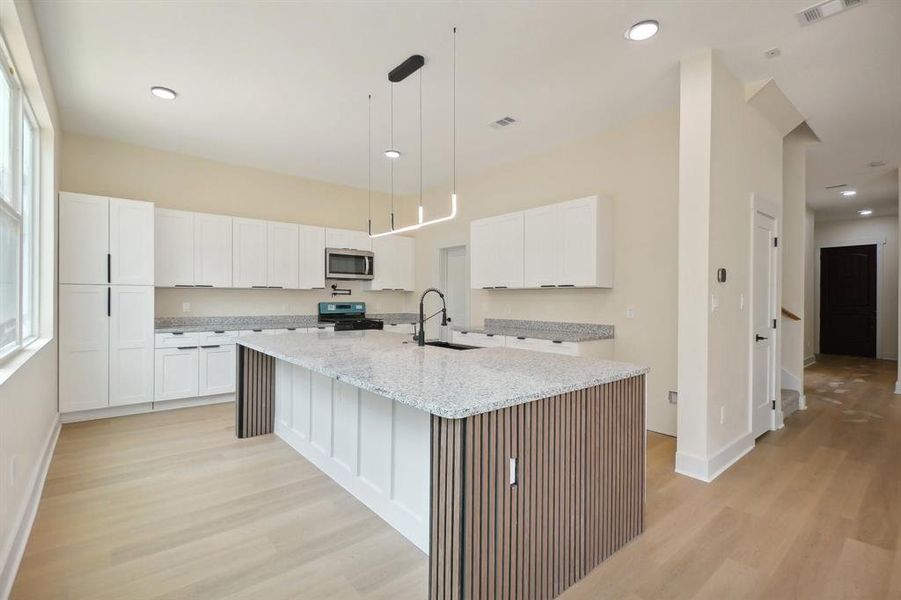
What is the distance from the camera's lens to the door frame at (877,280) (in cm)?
780

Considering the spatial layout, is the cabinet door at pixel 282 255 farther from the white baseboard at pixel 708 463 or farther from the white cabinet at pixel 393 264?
the white baseboard at pixel 708 463

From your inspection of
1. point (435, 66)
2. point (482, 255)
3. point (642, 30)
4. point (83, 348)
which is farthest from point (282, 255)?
point (642, 30)

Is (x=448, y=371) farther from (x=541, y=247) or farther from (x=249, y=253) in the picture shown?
(x=249, y=253)

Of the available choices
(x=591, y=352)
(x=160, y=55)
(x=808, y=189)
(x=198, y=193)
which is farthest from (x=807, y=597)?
(x=808, y=189)

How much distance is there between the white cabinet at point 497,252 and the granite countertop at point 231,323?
230 centimetres

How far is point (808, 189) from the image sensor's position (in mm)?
6227

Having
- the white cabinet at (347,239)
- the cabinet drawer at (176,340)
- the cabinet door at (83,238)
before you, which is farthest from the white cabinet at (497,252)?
the cabinet door at (83,238)

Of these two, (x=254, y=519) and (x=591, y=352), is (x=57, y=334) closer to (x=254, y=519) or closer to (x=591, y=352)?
(x=254, y=519)

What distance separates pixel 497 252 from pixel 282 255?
106 inches

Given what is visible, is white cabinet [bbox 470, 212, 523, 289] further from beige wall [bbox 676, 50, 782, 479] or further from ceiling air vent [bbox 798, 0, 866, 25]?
ceiling air vent [bbox 798, 0, 866, 25]

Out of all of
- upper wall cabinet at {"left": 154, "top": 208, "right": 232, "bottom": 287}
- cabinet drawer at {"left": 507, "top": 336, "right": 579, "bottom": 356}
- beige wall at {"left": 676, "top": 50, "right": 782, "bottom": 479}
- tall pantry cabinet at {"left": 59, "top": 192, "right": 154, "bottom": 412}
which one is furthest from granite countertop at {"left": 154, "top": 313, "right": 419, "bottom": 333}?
beige wall at {"left": 676, "top": 50, "right": 782, "bottom": 479}

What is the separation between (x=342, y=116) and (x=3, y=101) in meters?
2.22

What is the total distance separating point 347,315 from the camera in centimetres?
618

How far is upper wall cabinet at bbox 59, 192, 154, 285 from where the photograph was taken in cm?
389
